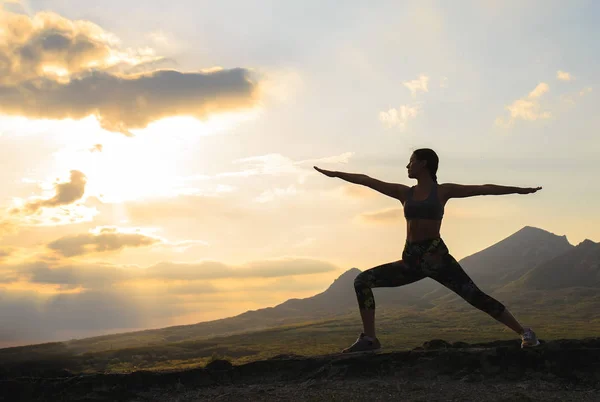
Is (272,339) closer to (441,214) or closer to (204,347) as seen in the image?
(204,347)

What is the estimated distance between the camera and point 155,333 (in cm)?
17212

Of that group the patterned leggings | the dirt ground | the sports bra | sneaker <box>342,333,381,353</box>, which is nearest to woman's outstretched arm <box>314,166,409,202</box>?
the sports bra

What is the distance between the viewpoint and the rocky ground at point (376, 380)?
378 inches

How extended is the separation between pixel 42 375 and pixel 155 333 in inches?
6591

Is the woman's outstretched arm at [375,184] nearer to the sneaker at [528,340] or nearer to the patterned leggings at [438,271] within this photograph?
the patterned leggings at [438,271]

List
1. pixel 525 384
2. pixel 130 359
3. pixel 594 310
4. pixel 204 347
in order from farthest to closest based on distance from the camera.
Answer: pixel 594 310, pixel 204 347, pixel 130 359, pixel 525 384

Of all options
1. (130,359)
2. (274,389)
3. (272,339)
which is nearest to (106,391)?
(274,389)

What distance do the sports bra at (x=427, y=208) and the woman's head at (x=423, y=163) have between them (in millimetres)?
403

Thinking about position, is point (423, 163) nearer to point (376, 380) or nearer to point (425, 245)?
point (425, 245)

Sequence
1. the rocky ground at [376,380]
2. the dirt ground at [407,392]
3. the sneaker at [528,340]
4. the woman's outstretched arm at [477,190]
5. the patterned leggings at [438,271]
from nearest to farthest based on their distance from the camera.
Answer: the dirt ground at [407,392]
the rocky ground at [376,380]
the patterned leggings at [438,271]
the woman's outstretched arm at [477,190]
the sneaker at [528,340]

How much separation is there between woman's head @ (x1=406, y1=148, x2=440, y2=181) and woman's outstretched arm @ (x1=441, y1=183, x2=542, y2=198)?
0.38 meters

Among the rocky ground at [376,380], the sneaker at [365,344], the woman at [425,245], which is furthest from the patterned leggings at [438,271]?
the sneaker at [365,344]

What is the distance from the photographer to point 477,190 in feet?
33.9

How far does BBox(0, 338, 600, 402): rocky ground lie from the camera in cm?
961
